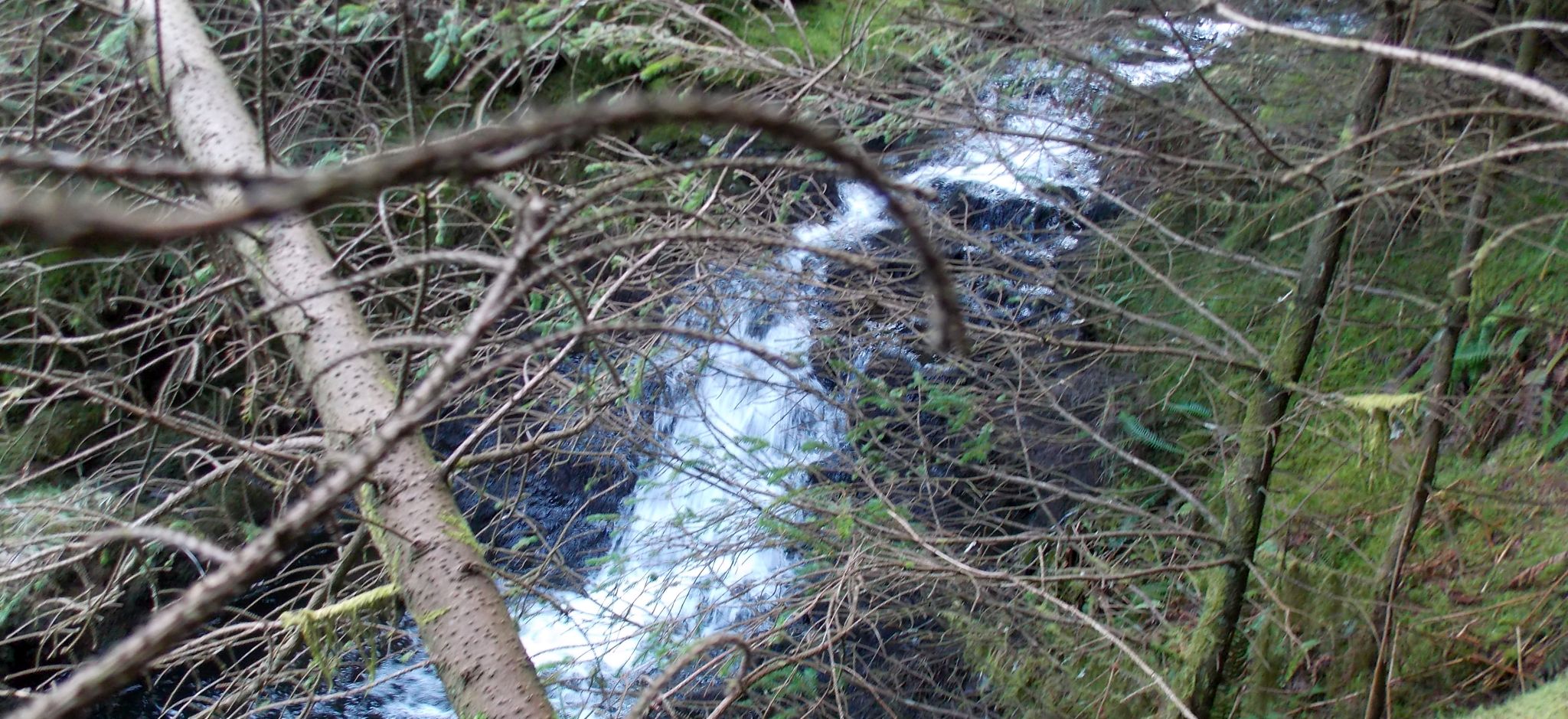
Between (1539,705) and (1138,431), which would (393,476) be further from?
(1138,431)

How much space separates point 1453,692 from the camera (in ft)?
11.8

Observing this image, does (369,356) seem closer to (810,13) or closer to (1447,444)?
(1447,444)

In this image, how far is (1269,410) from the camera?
2959mm

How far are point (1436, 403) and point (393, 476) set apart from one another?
292 cm

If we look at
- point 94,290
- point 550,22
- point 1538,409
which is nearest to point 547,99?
point 550,22

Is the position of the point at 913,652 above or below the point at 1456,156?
below

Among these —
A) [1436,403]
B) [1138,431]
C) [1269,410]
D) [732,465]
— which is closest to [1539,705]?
[1436,403]

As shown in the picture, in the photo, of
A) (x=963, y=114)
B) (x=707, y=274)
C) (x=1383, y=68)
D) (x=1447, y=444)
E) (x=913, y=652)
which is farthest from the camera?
(x=913, y=652)

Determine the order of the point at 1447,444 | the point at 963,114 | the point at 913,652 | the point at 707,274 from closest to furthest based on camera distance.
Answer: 1. the point at 707,274
2. the point at 963,114
3. the point at 1447,444
4. the point at 913,652

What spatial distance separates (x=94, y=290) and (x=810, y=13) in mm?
5461

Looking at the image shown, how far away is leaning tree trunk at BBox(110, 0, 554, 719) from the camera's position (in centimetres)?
214

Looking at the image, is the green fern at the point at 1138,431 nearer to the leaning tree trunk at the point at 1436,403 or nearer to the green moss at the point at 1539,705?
the leaning tree trunk at the point at 1436,403

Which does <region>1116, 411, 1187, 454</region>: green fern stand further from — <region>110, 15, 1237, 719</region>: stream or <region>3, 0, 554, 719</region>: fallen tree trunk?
<region>3, 0, 554, 719</region>: fallen tree trunk

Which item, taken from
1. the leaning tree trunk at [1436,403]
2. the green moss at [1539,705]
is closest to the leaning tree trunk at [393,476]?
the leaning tree trunk at [1436,403]
